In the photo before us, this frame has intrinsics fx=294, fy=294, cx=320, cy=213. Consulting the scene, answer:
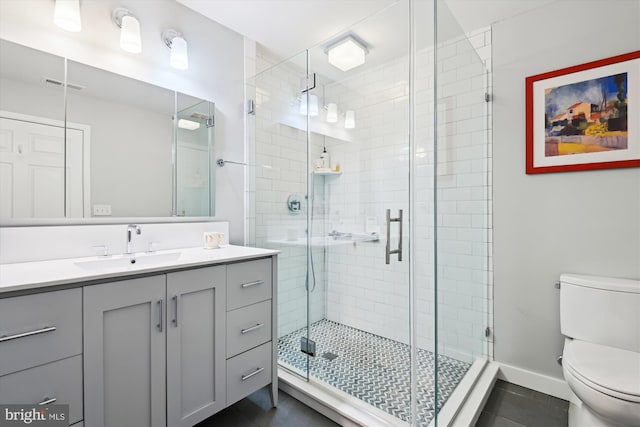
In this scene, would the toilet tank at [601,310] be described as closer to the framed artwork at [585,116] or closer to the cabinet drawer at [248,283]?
the framed artwork at [585,116]

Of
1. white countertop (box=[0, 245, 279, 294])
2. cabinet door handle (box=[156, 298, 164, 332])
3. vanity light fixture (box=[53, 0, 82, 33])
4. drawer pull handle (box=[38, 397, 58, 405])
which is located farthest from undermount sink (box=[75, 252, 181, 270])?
vanity light fixture (box=[53, 0, 82, 33])

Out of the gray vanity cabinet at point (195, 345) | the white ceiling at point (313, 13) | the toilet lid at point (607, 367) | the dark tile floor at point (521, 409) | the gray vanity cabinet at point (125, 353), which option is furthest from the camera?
the white ceiling at point (313, 13)

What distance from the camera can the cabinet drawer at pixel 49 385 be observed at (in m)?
0.91

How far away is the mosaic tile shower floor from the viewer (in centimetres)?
158

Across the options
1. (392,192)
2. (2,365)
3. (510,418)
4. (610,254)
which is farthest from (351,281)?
(2,365)

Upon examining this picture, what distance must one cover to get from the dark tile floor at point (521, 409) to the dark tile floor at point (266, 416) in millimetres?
904

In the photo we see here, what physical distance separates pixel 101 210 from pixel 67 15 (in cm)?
98

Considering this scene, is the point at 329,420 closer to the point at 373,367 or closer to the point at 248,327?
the point at 373,367

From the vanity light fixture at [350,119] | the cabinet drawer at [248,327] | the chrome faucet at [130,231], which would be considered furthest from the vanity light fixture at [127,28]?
the cabinet drawer at [248,327]

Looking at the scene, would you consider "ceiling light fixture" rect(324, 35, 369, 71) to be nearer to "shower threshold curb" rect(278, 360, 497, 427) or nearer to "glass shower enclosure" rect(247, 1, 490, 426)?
"glass shower enclosure" rect(247, 1, 490, 426)

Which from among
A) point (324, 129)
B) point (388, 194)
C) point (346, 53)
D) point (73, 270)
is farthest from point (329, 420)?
point (346, 53)

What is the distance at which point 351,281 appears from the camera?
2293 mm

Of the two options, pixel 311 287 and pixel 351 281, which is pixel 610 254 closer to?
pixel 351 281

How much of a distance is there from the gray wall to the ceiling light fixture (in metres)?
0.96
